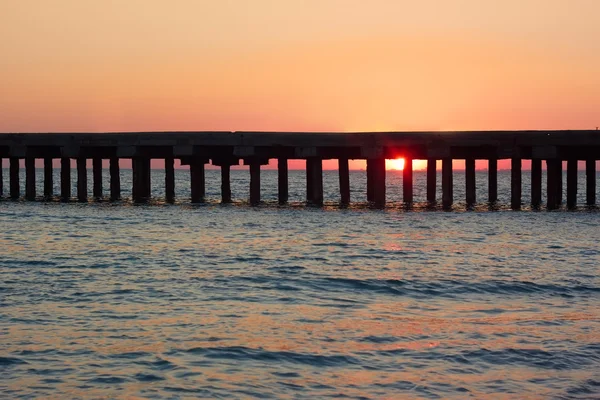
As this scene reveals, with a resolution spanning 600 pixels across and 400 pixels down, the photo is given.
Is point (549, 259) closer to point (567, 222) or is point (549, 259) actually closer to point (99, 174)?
point (567, 222)

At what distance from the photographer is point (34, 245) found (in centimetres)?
2434

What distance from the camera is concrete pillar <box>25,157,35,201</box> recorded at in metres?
42.8

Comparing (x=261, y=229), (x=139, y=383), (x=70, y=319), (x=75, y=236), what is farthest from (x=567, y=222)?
(x=139, y=383)

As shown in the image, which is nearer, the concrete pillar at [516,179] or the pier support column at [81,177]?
the concrete pillar at [516,179]

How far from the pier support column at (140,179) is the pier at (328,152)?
42 mm

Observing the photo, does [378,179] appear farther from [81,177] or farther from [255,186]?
[81,177]

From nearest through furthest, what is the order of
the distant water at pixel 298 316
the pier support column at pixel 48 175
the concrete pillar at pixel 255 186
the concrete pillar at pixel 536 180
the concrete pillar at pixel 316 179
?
1. the distant water at pixel 298 316
2. the concrete pillar at pixel 316 179
3. the concrete pillar at pixel 536 180
4. the concrete pillar at pixel 255 186
5. the pier support column at pixel 48 175

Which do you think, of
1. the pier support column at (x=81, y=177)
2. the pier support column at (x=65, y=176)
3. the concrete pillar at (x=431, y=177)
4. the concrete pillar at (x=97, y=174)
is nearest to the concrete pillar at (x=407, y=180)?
the concrete pillar at (x=431, y=177)

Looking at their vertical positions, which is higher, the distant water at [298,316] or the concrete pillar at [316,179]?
the concrete pillar at [316,179]

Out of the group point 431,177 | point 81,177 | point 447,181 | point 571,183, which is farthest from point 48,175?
point 571,183

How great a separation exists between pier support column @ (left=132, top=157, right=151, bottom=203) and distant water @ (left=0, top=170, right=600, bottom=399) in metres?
15.1

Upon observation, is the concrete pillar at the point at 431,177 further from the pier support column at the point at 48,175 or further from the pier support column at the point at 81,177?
the pier support column at the point at 48,175

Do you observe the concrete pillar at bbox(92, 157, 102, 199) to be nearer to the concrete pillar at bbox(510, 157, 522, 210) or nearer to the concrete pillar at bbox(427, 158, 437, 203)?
the concrete pillar at bbox(427, 158, 437, 203)

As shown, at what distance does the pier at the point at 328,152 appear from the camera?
121 feet
